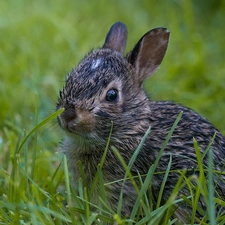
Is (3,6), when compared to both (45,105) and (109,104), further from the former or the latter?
(109,104)

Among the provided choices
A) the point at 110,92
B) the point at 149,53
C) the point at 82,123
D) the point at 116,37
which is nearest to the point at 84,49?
the point at 116,37

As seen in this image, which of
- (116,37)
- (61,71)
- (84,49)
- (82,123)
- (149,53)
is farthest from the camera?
(84,49)

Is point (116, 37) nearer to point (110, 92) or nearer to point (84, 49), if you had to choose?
point (110, 92)

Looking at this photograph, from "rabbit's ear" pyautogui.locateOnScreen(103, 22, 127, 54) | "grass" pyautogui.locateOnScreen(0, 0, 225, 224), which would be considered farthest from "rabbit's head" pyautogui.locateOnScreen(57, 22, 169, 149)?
"grass" pyautogui.locateOnScreen(0, 0, 225, 224)

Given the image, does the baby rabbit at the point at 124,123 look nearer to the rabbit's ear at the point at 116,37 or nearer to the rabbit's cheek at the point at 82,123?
the rabbit's cheek at the point at 82,123

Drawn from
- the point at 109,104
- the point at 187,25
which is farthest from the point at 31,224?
the point at 187,25

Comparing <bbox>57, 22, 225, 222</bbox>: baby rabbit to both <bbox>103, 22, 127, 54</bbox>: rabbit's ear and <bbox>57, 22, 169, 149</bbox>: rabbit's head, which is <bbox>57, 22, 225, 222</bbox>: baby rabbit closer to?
<bbox>57, 22, 169, 149</bbox>: rabbit's head

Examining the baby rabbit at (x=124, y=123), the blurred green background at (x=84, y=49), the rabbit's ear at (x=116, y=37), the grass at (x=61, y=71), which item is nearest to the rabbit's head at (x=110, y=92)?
the baby rabbit at (x=124, y=123)
